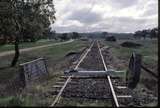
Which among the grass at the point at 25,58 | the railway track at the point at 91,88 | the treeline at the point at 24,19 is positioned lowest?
the grass at the point at 25,58

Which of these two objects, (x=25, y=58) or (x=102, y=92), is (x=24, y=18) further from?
(x=102, y=92)

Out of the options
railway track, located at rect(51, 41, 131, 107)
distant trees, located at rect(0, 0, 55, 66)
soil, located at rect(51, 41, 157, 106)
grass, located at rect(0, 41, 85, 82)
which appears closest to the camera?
soil, located at rect(51, 41, 157, 106)

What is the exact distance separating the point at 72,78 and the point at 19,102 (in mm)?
5642

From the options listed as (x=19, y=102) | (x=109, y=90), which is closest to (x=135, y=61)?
(x=109, y=90)

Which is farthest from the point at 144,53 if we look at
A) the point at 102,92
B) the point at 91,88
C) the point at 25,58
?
the point at 102,92

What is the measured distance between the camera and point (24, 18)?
2561cm

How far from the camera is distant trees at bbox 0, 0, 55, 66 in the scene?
79.3ft

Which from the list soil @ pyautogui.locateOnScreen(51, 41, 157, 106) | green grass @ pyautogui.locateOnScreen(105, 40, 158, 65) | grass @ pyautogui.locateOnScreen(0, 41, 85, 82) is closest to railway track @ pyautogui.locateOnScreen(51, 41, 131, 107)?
soil @ pyautogui.locateOnScreen(51, 41, 157, 106)

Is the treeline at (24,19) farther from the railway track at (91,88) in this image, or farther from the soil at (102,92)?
the soil at (102,92)

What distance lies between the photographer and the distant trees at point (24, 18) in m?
24.2

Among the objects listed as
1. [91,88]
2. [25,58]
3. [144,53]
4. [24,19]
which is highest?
[24,19]

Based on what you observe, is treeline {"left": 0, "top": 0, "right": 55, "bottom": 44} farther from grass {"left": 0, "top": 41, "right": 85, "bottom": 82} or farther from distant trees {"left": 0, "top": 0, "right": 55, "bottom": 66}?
grass {"left": 0, "top": 41, "right": 85, "bottom": 82}

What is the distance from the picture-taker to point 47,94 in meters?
10.3

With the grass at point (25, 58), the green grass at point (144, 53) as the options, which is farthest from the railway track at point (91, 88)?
the green grass at point (144, 53)
